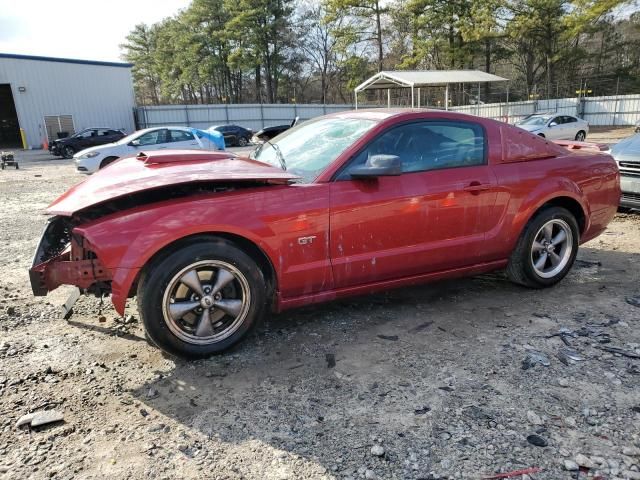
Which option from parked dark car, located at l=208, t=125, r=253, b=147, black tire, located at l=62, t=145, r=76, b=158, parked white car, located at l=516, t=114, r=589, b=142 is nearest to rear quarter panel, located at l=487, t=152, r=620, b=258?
parked white car, located at l=516, t=114, r=589, b=142

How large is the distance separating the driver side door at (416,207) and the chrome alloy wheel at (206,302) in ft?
2.27

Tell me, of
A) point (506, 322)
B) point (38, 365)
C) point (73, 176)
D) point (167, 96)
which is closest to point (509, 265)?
point (506, 322)

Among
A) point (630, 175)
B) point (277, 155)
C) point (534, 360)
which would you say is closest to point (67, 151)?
point (277, 155)

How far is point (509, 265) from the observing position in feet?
13.8

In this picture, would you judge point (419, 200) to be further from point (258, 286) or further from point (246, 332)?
point (246, 332)

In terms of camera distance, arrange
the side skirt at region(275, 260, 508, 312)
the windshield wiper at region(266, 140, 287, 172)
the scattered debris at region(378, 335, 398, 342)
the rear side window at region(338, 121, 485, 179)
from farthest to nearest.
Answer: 1. the windshield wiper at region(266, 140, 287, 172)
2. the rear side window at region(338, 121, 485, 179)
3. the scattered debris at region(378, 335, 398, 342)
4. the side skirt at region(275, 260, 508, 312)

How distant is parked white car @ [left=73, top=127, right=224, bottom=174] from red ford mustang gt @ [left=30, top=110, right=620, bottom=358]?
11.6 m

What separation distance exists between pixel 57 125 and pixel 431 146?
3366 cm

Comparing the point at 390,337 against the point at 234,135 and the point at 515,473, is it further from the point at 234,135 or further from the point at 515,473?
the point at 234,135

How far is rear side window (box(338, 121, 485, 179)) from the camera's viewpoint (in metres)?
3.57

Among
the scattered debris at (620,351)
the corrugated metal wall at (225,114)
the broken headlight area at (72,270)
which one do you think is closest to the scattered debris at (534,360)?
the scattered debris at (620,351)

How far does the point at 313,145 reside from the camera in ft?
12.6

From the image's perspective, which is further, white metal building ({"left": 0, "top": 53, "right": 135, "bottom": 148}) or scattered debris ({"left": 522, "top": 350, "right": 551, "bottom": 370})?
white metal building ({"left": 0, "top": 53, "right": 135, "bottom": 148})

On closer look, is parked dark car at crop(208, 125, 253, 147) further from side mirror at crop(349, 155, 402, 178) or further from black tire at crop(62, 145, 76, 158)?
side mirror at crop(349, 155, 402, 178)
